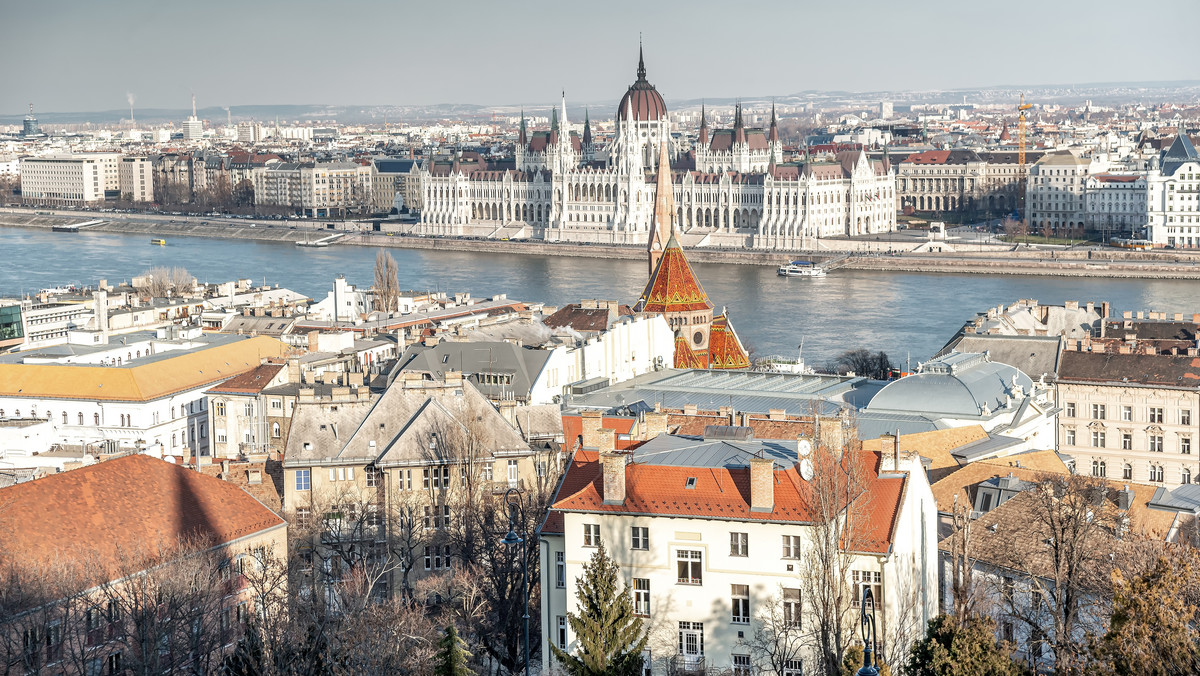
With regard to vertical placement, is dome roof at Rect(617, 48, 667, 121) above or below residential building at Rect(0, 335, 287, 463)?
above

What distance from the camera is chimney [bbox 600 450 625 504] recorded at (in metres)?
8.94

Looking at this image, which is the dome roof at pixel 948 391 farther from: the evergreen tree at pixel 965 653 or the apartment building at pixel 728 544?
the evergreen tree at pixel 965 653

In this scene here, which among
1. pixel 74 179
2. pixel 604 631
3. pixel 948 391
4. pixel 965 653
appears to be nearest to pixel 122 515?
pixel 604 631

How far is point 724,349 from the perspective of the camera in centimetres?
2092

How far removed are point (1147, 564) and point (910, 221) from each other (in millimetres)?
55957

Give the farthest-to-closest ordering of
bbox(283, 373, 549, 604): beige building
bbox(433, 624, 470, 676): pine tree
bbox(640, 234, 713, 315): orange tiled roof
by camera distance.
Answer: bbox(640, 234, 713, 315): orange tiled roof, bbox(283, 373, 549, 604): beige building, bbox(433, 624, 470, 676): pine tree

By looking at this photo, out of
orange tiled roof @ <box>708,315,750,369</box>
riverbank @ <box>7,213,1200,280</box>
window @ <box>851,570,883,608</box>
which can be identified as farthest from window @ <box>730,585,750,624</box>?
riverbank @ <box>7,213,1200,280</box>

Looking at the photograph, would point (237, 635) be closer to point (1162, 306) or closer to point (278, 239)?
point (1162, 306)

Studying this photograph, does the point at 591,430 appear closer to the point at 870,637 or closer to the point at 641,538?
the point at 641,538

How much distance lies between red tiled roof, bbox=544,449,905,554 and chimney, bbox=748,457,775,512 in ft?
0.11

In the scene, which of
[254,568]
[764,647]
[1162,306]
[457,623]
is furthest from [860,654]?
[1162,306]

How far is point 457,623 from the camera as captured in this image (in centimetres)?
1038

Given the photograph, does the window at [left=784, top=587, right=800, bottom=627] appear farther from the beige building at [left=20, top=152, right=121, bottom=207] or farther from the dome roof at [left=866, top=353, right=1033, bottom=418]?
the beige building at [left=20, top=152, right=121, bottom=207]

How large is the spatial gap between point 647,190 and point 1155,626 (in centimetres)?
5594
